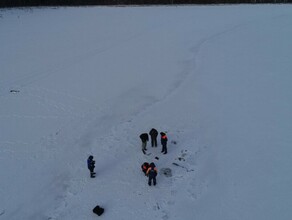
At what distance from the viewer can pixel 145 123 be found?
48.4ft

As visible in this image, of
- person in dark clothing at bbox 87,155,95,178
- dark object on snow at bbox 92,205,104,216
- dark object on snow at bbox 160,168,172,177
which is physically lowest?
dark object on snow at bbox 92,205,104,216

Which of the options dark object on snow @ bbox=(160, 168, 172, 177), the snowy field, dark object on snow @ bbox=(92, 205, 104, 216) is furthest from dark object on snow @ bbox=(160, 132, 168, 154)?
dark object on snow @ bbox=(92, 205, 104, 216)

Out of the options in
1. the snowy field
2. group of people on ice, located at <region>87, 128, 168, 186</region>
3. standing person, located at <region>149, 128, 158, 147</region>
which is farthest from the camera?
standing person, located at <region>149, 128, 158, 147</region>

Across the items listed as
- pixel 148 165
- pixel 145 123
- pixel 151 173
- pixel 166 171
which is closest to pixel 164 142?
pixel 166 171

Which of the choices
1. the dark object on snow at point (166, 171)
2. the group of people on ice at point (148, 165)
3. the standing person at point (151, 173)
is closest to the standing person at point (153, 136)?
the group of people on ice at point (148, 165)

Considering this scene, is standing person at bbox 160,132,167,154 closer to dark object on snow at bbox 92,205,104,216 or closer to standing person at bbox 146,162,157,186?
standing person at bbox 146,162,157,186

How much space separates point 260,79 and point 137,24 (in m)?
17.4

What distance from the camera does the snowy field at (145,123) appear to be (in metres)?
10.4

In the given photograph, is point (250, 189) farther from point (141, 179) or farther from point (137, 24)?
point (137, 24)

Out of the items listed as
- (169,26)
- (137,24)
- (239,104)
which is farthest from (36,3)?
(239,104)

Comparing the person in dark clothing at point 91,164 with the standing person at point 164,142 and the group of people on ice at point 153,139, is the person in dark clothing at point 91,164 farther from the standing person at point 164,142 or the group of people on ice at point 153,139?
the standing person at point 164,142

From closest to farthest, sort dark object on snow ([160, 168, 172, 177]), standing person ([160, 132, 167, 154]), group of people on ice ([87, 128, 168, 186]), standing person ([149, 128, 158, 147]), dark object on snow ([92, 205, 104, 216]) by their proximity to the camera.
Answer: dark object on snow ([92, 205, 104, 216]) < group of people on ice ([87, 128, 168, 186]) < dark object on snow ([160, 168, 172, 177]) < standing person ([160, 132, 167, 154]) < standing person ([149, 128, 158, 147])

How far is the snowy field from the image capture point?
34.2ft

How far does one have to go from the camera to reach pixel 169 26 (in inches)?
1267
